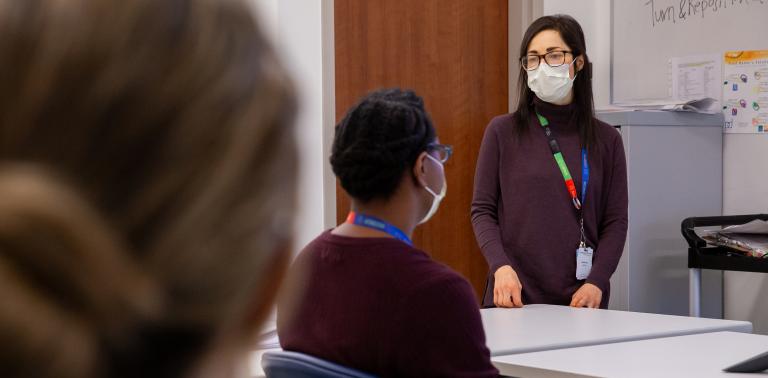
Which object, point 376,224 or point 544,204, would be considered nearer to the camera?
point 376,224

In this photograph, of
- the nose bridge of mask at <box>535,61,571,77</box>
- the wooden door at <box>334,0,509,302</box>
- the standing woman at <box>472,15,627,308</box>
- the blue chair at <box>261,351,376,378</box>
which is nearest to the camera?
the blue chair at <box>261,351,376,378</box>

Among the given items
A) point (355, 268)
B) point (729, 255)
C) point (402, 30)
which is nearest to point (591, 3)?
point (402, 30)

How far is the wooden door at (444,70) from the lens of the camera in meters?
3.63

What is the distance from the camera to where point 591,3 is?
14.1 ft

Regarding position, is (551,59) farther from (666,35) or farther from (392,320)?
(392,320)

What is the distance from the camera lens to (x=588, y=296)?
2.72 meters

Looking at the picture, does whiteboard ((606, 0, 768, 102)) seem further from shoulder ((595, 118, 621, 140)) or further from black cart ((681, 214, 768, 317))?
shoulder ((595, 118, 621, 140))

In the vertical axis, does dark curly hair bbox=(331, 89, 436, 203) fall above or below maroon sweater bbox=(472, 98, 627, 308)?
above

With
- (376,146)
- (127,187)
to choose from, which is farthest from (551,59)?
(127,187)

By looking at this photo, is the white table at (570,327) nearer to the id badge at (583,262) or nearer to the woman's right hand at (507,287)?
the woman's right hand at (507,287)

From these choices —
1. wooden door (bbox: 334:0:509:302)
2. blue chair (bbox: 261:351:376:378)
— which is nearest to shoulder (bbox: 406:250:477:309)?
blue chair (bbox: 261:351:376:378)

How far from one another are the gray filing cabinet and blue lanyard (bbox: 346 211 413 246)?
210cm

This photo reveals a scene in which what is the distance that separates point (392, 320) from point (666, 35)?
2.91 meters

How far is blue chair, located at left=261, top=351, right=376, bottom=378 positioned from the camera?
145cm
